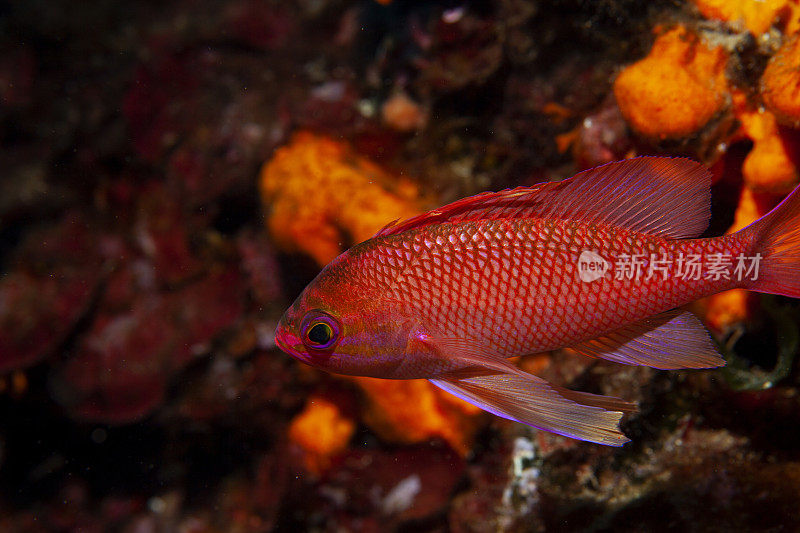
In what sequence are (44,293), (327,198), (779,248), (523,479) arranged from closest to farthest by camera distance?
(779,248) → (523,479) → (327,198) → (44,293)

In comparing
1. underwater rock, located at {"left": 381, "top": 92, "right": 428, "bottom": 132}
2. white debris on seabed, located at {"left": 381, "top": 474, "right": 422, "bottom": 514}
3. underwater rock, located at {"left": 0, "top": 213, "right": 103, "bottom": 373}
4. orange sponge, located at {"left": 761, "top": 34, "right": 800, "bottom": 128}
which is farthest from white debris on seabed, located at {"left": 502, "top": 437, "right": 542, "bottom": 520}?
underwater rock, located at {"left": 0, "top": 213, "right": 103, "bottom": 373}

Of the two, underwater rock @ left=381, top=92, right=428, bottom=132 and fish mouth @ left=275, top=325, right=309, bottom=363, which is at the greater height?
underwater rock @ left=381, top=92, right=428, bottom=132

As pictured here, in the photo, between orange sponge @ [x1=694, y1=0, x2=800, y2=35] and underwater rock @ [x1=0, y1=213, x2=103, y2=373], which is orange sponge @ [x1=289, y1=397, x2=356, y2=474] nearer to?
underwater rock @ [x1=0, y1=213, x2=103, y2=373]

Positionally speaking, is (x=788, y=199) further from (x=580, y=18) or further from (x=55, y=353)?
(x=55, y=353)

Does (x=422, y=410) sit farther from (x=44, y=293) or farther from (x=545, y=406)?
(x=44, y=293)

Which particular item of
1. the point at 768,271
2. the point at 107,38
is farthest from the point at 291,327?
the point at 107,38

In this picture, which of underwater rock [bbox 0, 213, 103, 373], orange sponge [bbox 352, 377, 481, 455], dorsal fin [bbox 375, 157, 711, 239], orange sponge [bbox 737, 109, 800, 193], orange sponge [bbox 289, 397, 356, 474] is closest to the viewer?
dorsal fin [bbox 375, 157, 711, 239]

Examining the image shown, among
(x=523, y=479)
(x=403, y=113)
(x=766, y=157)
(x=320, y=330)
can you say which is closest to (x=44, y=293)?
(x=403, y=113)

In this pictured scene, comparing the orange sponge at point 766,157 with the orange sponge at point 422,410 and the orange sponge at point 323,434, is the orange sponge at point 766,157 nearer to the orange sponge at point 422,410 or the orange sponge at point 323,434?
the orange sponge at point 422,410
